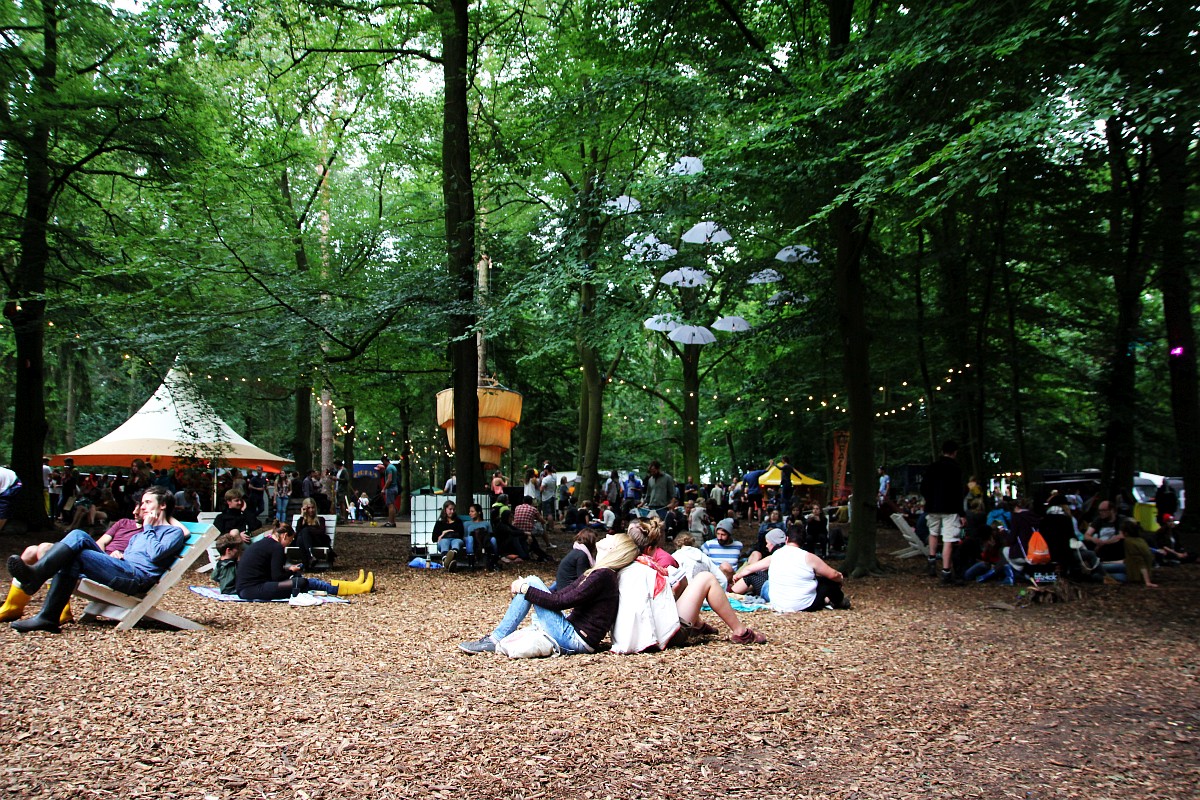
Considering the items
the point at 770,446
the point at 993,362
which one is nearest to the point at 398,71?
the point at 993,362

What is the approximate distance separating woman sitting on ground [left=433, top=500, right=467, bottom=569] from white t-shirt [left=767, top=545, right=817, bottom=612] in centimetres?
529

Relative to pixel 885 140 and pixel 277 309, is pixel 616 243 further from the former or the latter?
pixel 277 309

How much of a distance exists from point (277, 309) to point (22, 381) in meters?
5.73

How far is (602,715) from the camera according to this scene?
4801mm

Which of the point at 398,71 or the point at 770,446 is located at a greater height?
the point at 398,71

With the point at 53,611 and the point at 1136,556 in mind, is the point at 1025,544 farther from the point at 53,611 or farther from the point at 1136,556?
the point at 53,611

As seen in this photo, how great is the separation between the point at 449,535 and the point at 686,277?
5366mm

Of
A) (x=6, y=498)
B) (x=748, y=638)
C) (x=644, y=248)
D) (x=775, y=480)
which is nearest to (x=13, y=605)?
(x=748, y=638)

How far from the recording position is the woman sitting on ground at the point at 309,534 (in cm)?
1218

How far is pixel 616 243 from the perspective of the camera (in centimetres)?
1201

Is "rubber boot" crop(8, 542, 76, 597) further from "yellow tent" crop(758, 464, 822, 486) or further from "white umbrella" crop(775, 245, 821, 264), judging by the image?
"yellow tent" crop(758, 464, 822, 486)

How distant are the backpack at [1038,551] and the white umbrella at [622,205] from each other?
637 cm

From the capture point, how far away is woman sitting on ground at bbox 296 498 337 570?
12.2m

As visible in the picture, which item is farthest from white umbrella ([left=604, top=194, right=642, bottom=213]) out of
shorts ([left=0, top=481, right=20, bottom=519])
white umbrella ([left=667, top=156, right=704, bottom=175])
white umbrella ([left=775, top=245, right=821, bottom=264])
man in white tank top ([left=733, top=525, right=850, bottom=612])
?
shorts ([left=0, top=481, right=20, bottom=519])
